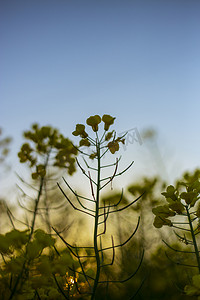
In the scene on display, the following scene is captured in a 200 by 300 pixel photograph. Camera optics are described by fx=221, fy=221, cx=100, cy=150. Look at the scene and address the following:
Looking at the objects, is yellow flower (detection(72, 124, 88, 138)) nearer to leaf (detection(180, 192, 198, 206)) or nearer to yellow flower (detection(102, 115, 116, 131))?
yellow flower (detection(102, 115, 116, 131))

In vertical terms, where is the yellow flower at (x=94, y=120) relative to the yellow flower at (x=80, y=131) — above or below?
above

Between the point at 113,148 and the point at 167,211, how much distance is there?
0.52 metres

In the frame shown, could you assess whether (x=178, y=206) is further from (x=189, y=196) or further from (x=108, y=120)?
(x=108, y=120)

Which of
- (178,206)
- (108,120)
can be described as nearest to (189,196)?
(178,206)

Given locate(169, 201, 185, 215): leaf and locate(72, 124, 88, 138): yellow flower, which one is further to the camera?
locate(72, 124, 88, 138): yellow flower

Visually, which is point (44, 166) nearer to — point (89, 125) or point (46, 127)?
point (46, 127)

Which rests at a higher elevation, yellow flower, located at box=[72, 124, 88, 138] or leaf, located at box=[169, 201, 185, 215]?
yellow flower, located at box=[72, 124, 88, 138]

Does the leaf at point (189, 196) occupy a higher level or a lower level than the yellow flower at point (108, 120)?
lower

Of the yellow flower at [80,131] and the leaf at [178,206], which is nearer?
the leaf at [178,206]

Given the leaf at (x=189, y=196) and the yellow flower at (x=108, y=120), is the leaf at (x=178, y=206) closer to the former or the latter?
the leaf at (x=189, y=196)

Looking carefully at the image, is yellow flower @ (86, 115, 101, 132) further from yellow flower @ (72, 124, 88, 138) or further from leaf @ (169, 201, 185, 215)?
leaf @ (169, 201, 185, 215)

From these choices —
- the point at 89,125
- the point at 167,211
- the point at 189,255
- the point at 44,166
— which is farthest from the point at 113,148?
the point at 189,255

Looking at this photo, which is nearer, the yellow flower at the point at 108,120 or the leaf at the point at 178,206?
the leaf at the point at 178,206

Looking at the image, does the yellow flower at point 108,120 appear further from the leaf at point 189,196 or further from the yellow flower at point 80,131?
the leaf at point 189,196
